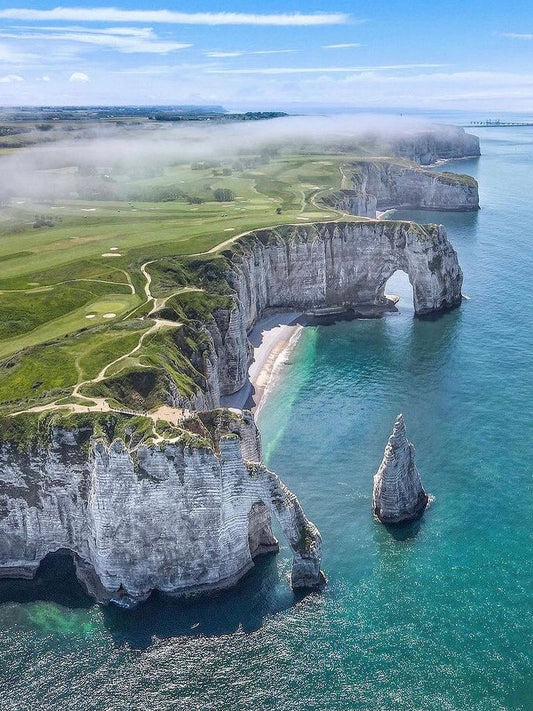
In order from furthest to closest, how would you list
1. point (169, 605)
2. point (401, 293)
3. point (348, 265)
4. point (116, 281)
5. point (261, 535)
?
point (401, 293) → point (348, 265) → point (116, 281) → point (261, 535) → point (169, 605)

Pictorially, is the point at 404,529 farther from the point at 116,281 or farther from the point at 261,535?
the point at 116,281

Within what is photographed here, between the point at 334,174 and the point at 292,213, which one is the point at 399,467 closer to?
the point at 292,213

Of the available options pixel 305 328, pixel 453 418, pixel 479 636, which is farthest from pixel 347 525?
pixel 305 328

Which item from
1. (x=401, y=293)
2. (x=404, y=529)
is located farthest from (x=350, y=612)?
(x=401, y=293)

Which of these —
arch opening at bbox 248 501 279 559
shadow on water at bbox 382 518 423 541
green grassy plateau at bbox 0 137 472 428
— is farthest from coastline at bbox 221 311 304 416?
shadow on water at bbox 382 518 423 541

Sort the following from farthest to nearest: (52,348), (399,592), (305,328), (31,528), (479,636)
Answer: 1. (305,328)
2. (52,348)
3. (31,528)
4. (399,592)
5. (479,636)

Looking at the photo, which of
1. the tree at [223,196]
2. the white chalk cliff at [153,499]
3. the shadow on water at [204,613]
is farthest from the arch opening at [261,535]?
the tree at [223,196]
